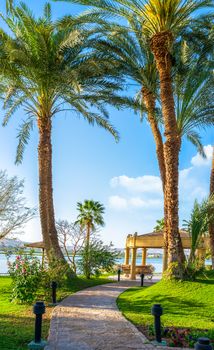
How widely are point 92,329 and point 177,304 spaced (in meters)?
4.31

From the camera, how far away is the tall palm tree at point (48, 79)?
1547cm

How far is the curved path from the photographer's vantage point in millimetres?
6902

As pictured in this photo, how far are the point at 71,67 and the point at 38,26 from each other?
80.5 inches

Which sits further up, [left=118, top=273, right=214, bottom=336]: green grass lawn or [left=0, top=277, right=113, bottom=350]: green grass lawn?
[left=118, top=273, right=214, bottom=336]: green grass lawn

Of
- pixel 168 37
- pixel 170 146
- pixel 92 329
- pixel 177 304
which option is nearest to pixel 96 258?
pixel 170 146

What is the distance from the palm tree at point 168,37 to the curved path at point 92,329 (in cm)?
388

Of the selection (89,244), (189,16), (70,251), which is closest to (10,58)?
(189,16)

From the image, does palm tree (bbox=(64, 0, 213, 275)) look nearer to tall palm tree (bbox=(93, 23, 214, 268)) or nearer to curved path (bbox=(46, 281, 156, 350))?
tall palm tree (bbox=(93, 23, 214, 268))

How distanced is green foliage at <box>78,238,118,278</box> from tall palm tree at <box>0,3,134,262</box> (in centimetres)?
463

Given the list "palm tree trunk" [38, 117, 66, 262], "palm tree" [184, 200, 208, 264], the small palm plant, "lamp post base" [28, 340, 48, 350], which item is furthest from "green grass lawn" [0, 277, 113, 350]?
the small palm plant

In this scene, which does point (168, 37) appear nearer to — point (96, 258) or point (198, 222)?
point (198, 222)

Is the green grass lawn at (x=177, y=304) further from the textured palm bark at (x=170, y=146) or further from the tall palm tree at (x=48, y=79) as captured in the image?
the tall palm tree at (x=48, y=79)

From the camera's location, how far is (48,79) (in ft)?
53.1

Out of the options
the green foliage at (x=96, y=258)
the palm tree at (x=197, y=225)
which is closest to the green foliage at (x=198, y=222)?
the palm tree at (x=197, y=225)
